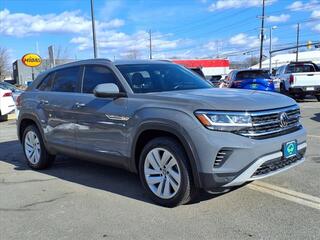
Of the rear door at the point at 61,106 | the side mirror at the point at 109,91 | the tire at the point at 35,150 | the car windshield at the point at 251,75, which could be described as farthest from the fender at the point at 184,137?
the car windshield at the point at 251,75

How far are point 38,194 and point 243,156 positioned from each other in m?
2.88

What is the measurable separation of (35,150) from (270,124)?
166 inches

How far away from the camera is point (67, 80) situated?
668 centimetres

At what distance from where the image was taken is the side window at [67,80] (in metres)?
6.45

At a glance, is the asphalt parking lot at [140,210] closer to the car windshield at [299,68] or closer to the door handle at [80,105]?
the door handle at [80,105]

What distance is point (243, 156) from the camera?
441 centimetres

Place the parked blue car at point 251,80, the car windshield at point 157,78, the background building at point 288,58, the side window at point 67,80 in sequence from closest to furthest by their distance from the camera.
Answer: the car windshield at point 157,78 < the side window at point 67,80 < the parked blue car at point 251,80 < the background building at point 288,58

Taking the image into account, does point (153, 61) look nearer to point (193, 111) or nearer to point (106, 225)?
point (193, 111)

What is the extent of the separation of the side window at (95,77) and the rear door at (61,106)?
0.55 ft

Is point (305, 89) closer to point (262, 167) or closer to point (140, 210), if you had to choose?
point (262, 167)

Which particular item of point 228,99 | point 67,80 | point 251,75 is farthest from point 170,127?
point 251,75

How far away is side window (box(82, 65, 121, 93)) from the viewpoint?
229 inches

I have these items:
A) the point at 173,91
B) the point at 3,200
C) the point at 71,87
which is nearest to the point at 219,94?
the point at 173,91

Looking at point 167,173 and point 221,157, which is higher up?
point 221,157
